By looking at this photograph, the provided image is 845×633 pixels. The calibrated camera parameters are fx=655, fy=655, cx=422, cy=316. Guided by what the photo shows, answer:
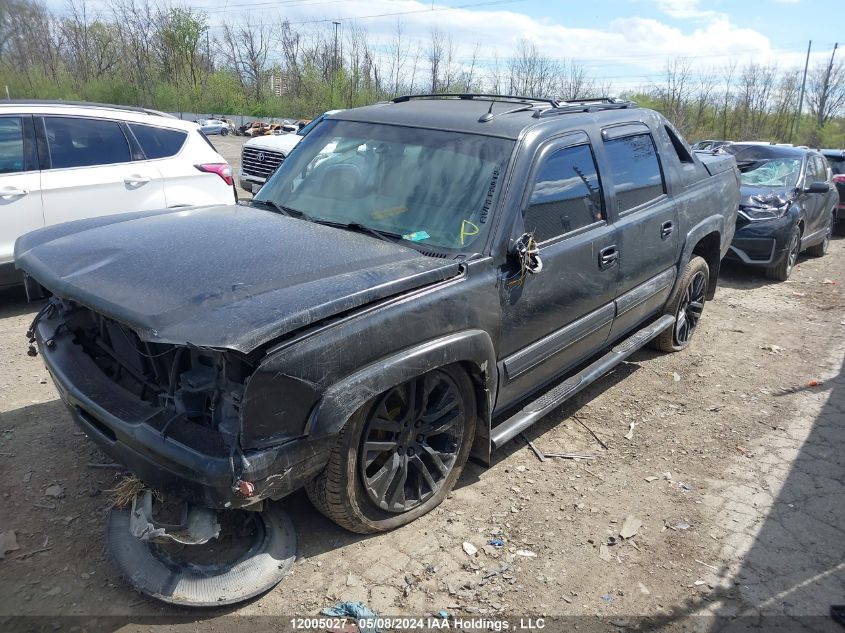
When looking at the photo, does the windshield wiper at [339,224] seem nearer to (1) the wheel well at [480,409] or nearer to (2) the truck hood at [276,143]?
(1) the wheel well at [480,409]

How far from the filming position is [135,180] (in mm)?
6238

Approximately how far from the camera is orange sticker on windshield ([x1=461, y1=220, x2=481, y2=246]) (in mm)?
3277

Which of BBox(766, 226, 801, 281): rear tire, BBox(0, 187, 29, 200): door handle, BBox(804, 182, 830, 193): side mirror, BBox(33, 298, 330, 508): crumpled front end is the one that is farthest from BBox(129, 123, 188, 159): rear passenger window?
BBox(804, 182, 830, 193): side mirror

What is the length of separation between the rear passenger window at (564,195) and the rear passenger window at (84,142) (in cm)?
446

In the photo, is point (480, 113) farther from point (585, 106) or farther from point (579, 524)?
point (579, 524)

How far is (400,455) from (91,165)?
467 centimetres

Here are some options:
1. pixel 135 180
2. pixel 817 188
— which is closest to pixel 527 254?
pixel 135 180

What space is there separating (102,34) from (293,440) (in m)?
40.6

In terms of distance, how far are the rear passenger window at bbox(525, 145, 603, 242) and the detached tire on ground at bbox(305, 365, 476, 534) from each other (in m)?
0.98

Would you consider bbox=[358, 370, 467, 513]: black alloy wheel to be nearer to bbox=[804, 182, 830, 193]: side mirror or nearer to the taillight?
the taillight

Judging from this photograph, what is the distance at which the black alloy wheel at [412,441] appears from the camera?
2.96 m

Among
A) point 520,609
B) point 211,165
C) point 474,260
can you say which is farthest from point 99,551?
point 211,165

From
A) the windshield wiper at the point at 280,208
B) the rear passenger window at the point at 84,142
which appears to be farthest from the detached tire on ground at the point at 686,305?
the rear passenger window at the point at 84,142

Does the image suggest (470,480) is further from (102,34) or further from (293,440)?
(102,34)
